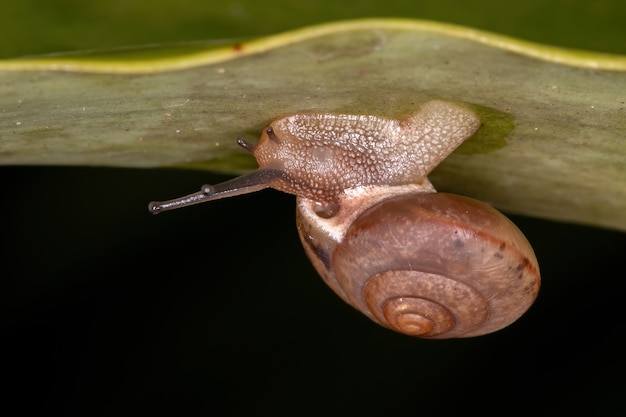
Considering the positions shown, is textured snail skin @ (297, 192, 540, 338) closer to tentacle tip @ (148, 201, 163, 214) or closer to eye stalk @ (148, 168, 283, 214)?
eye stalk @ (148, 168, 283, 214)

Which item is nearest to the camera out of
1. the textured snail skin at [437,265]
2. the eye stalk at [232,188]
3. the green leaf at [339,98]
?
the green leaf at [339,98]

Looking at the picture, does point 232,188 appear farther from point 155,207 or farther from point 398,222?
point 398,222

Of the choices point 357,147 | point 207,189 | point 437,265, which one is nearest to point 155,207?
point 207,189

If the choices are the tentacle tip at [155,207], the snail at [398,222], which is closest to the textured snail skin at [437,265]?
the snail at [398,222]

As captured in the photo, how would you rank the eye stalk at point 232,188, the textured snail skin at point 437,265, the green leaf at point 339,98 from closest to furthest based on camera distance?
the green leaf at point 339,98
the textured snail skin at point 437,265
the eye stalk at point 232,188

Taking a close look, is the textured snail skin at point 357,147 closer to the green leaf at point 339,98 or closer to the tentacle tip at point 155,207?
the green leaf at point 339,98

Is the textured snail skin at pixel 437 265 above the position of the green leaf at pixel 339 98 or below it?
below

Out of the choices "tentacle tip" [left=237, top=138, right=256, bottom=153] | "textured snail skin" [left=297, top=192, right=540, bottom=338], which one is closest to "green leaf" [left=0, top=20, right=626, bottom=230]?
"tentacle tip" [left=237, top=138, right=256, bottom=153]

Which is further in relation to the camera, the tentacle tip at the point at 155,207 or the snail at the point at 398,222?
the tentacle tip at the point at 155,207

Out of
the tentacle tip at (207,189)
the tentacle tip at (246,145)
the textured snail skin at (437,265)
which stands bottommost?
the textured snail skin at (437,265)
